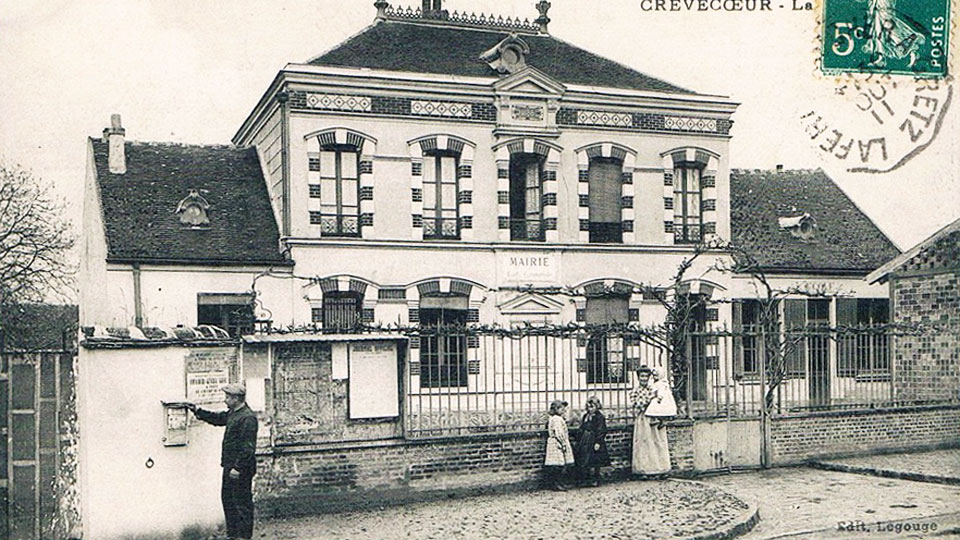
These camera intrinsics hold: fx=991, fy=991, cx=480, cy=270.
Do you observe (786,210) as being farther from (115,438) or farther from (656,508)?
(115,438)

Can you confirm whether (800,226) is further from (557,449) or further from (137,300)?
(137,300)

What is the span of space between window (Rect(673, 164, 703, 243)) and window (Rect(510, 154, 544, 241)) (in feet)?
12.6

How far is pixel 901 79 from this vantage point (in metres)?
14.0

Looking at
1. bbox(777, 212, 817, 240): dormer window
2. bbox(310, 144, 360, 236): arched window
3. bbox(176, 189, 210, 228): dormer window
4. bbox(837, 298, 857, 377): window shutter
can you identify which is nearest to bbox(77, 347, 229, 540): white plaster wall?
bbox(837, 298, 857, 377): window shutter

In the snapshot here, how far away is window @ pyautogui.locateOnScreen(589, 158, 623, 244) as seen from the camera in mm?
24844

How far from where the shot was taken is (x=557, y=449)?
517 inches

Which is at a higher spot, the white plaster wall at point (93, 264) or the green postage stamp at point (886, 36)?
the green postage stamp at point (886, 36)

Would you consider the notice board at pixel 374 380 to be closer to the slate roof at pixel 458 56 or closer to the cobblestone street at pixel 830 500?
the cobblestone street at pixel 830 500

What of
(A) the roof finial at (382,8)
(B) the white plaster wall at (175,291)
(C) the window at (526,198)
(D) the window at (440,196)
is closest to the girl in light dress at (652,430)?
(B) the white plaster wall at (175,291)

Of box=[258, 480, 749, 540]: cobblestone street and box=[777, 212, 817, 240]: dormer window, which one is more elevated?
box=[777, 212, 817, 240]: dormer window

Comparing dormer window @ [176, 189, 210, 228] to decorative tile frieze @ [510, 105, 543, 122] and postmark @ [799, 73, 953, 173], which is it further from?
postmark @ [799, 73, 953, 173]

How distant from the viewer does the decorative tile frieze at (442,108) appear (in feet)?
75.4

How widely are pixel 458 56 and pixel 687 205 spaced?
23.3 ft

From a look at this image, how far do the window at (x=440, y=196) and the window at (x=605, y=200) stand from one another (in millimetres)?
3594
